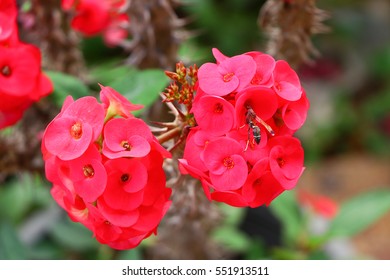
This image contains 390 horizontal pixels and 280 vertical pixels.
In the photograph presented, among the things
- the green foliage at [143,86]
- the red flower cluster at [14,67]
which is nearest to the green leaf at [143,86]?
the green foliage at [143,86]

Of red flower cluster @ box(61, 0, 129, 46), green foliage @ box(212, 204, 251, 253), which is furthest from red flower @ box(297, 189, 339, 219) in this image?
red flower cluster @ box(61, 0, 129, 46)

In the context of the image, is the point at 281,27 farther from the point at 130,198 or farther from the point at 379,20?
the point at 379,20

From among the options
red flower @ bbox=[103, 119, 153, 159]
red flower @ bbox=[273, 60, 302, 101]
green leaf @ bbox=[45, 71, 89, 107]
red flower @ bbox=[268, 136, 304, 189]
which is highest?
red flower @ bbox=[273, 60, 302, 101]

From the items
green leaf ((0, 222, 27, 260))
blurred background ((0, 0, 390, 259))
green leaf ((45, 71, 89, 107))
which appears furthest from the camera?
green leaf ((0, 222, 27, 260))

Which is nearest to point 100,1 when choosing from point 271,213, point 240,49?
point 271,213

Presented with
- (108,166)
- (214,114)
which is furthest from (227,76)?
(108,166)

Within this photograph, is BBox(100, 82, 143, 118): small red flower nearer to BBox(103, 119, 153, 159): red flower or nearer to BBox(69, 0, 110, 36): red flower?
BBox(103, 119, 153, 159): red flower

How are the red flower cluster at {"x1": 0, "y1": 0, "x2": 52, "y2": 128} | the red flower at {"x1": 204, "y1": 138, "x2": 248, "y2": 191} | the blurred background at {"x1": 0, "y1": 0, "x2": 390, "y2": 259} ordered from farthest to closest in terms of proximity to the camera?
the blurred background at {"x1": 0, "y1": 0, "x2": 390, "y2": 259}, the red flower cluster at {"x1": 0, "y1": 0, "x2": 52, "y2": 128}, the red flower at {"x1": 204, "y1": 138, "x2": 248, "y2": 191}
